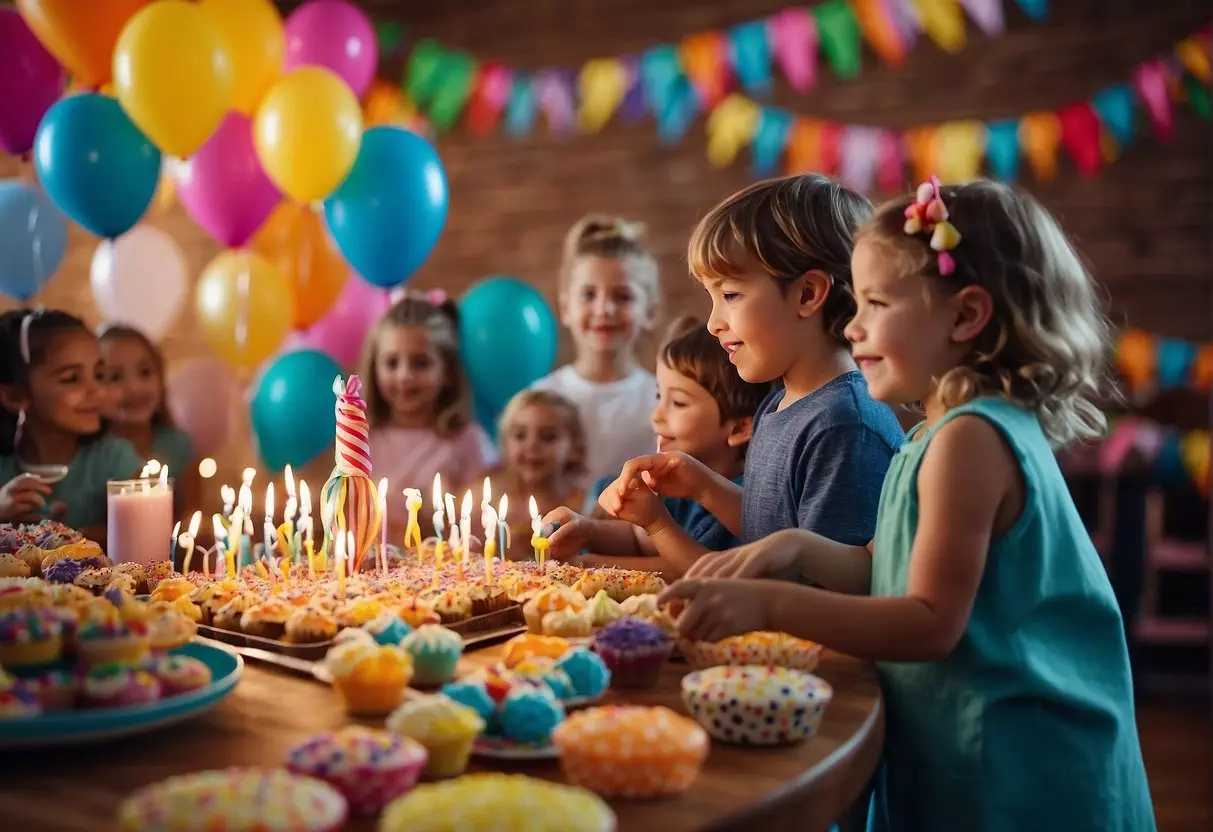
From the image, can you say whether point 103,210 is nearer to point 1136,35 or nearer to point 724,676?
point 724,676

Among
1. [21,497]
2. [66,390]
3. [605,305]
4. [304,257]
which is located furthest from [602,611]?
[304,257]

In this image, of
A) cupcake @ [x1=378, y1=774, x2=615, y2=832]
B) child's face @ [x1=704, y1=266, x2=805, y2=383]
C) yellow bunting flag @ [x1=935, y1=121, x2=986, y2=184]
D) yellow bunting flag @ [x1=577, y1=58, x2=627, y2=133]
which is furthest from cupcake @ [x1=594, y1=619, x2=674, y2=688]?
yellow bunting flag @ [x1=577, y1=58, x2=627, y2=133]

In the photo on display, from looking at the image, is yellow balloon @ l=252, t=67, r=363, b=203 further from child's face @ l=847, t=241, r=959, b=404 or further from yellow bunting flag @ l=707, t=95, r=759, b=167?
child's face @ l=847, t=241, r=959, b=404

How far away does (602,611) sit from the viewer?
4.61ft

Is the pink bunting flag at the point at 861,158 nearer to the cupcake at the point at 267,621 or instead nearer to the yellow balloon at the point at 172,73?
the yellow balloon at the point at 172,73

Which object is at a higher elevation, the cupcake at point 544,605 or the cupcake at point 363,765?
the cupcake at point 544,605

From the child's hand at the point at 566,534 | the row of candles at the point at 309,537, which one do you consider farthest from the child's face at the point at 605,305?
the row of candles at the point at 309,537

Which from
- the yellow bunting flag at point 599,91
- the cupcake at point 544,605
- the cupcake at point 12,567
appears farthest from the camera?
the yellow bunting flag at point 599,91

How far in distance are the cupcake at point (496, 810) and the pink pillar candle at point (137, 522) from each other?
3.88 ft

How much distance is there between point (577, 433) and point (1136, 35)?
287 cm

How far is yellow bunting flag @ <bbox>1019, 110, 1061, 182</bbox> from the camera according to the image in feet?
14.9

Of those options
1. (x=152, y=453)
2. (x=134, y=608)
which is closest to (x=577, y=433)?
(x=152, y=453)

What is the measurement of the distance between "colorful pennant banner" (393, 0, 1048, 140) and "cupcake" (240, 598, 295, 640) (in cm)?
371

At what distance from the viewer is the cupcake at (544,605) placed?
4.66 ft
